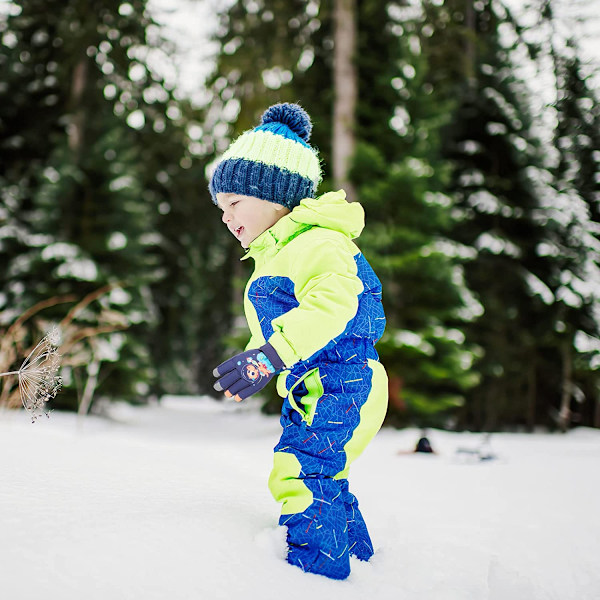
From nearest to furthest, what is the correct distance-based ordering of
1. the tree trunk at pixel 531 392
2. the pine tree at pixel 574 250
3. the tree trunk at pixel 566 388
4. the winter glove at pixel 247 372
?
the winter glove at pixel 247 372 → the pine tree at pixel 574 250 → the tree trunk at pixel 566 388 → the tree trunk at pixel 531 392

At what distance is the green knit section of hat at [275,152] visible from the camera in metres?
2.00

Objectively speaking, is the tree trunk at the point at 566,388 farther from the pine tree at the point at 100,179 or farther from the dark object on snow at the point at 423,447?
the pine tree at the point at 100,179

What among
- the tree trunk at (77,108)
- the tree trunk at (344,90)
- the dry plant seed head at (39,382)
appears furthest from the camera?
the tree trunk at (77,108)

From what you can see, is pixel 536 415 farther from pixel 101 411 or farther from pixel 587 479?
pixel 101 411

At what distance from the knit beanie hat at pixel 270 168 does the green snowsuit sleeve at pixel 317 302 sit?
39 cm

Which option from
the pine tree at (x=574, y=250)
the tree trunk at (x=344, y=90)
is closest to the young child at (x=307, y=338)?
the tree trunk at (x=344, y=90)

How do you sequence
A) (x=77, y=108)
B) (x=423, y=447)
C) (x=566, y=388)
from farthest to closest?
(x=77, y=108)
(x=566, y=388)
(x=423, y=447)

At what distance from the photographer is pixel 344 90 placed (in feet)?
24.9

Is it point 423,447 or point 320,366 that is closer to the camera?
point 320,366

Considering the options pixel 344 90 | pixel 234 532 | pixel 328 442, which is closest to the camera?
pixel 234 532

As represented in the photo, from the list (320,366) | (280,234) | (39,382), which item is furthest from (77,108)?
(320,366)

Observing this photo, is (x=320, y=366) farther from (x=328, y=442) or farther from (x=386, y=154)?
(x=386, y=154)

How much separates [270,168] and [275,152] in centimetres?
9

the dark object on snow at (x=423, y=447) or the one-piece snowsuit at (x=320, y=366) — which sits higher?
the one-piece snowsuit at (x=320, y=366)
